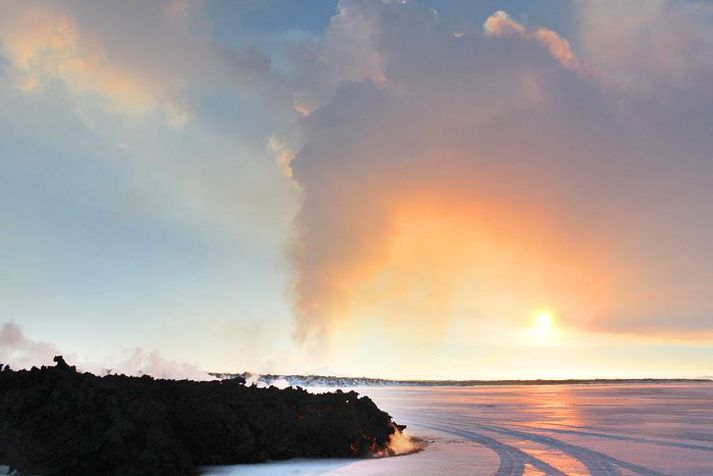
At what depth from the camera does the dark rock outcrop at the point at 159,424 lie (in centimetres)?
1744

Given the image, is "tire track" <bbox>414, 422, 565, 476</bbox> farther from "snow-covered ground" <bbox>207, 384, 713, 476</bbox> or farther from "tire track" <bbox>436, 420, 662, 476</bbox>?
"tire track" <bbox>436, 420, 662, 476</bbox>

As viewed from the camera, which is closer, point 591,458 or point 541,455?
point 591,458

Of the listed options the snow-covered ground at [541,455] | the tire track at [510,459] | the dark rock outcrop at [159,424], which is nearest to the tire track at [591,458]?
the snow-covered ground at [541,455]

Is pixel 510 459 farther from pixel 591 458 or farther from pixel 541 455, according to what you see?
pixel 591 458

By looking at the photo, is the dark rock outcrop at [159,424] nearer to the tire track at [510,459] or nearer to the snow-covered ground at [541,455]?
the snow-covered ground at [541,455]

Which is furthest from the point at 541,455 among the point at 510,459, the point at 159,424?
the point at 159,424

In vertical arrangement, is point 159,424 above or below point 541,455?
above

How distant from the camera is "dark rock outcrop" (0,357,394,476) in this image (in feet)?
57.2

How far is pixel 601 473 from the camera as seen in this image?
17.8m

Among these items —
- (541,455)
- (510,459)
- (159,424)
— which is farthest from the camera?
(541,455)

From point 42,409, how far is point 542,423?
96.5 feet

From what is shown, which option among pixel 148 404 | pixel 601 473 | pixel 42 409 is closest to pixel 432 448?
pixel 601 473

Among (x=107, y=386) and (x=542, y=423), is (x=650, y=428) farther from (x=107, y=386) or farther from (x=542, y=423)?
(x=107, y=386)

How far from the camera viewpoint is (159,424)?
63.3ft
